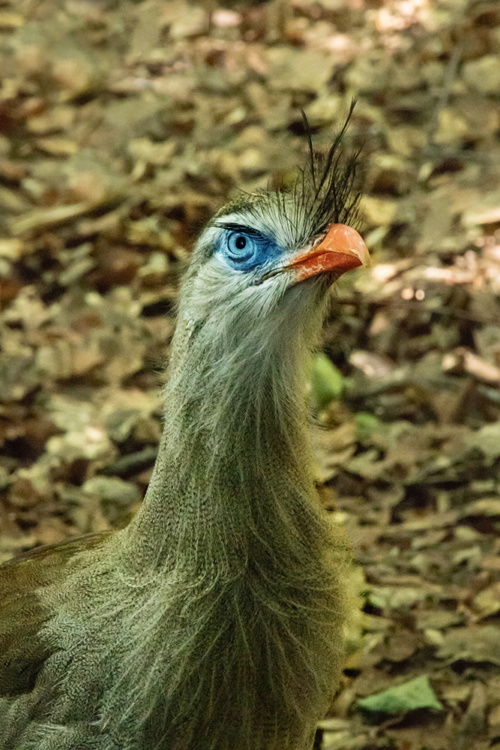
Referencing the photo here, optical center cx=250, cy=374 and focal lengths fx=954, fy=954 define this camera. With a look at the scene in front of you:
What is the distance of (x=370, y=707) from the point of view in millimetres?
2266

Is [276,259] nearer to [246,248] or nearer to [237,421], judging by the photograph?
[246,248]

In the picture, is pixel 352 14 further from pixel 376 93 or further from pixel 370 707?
pixel 370 707

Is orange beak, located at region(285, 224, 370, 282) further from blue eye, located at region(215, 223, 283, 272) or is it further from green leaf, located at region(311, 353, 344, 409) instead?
green leaf, located at region(311, 353, 344, 409)

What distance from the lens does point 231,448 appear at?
151cm

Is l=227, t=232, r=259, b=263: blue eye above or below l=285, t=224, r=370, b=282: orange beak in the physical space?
above

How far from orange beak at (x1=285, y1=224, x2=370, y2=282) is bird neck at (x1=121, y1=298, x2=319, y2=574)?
0.12 metres

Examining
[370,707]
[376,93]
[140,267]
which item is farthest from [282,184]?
[376,93]

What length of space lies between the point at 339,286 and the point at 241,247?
0.26 metres

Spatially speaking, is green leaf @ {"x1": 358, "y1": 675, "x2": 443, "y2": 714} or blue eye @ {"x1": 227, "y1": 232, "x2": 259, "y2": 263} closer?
blue eye @ {"x1": 227, "y1": 232, "x2": 259, "y2": 263}

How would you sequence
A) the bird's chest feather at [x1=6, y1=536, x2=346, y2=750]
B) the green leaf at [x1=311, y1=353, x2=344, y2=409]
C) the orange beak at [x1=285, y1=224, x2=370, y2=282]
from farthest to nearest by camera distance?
the green leaf at [x1=311, y1=353, x2=344, y2=409]
the bird's chest feather at [x1=6, y1=536, x2=346, y2=750]
the orange beak at [x1=285, y1=224, x2=370, y2=282]

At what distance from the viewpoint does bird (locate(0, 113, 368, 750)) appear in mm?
1496

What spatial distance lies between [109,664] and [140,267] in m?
2.31

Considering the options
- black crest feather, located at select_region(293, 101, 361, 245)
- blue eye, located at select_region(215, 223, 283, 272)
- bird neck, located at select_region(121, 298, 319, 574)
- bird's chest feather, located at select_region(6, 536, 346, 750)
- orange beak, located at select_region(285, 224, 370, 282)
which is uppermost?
black crest feather, located at select_region(293, 101, 361, 245)

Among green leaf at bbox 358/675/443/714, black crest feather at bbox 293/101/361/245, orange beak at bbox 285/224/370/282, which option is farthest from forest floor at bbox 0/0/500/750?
orange beak at bbox 285/224/370/282
